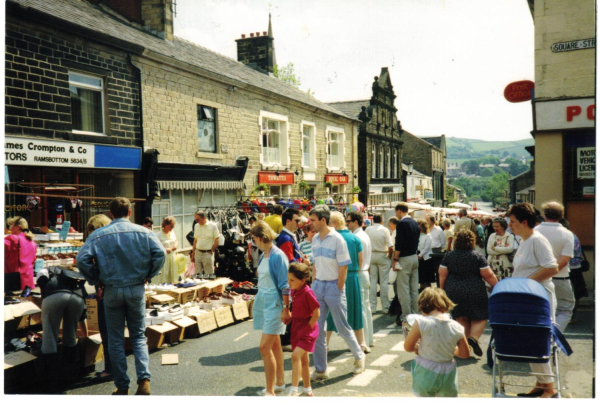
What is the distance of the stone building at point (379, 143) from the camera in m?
32.3

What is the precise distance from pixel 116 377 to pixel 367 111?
29970mm

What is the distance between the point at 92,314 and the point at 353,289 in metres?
3.52

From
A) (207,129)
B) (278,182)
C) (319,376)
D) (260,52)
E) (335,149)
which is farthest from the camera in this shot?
(335,149)

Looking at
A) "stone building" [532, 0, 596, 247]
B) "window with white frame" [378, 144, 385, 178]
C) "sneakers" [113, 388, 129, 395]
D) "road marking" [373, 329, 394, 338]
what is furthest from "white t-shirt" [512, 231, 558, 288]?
"window with white frame" [378, 144, 385, 178]

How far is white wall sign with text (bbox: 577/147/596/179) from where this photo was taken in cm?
852

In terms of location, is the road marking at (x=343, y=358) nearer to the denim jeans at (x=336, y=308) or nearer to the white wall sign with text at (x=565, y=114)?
the denim jeans at (x=336, y=308)

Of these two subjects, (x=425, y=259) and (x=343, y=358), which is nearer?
(x=343, y=358)

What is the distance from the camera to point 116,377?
4.88m

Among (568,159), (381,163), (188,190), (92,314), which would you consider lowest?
(92,314)

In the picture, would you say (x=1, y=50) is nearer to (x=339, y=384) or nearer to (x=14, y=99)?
(x=14, y=99)

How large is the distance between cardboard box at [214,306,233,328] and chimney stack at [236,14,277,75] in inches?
664

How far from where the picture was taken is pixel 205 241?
1066 centimetres

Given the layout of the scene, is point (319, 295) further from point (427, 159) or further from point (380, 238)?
point (427, 159)

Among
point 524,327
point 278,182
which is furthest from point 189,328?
point 278,182
